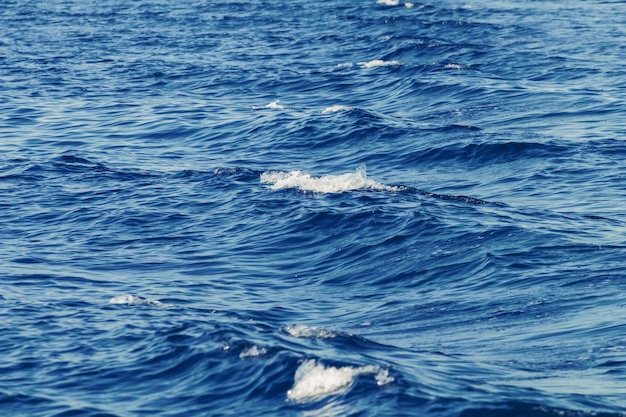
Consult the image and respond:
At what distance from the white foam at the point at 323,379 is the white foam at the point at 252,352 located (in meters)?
1.24

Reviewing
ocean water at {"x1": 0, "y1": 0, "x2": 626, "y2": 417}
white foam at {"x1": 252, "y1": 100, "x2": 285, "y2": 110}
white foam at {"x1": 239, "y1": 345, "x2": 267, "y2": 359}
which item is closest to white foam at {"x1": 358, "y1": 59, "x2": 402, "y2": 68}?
ocean water at {"x1": 0, "y1": 0, "x2": 626, "y2": 417}

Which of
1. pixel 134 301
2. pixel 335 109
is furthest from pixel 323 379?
pixel 335 109

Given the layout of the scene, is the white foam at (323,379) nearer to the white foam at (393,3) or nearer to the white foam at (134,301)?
the white foam at (134,301)

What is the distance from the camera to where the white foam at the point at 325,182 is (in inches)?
1443

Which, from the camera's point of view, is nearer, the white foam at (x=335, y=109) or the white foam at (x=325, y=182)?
the white foam at (x=325, y=182)

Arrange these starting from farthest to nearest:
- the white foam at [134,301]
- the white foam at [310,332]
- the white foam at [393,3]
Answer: the white foam at [393,3] < the white foam at [134,301] < the white foam at [310,332]

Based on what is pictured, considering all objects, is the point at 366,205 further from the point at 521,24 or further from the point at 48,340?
the point at 521,24

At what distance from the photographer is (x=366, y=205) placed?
113ft

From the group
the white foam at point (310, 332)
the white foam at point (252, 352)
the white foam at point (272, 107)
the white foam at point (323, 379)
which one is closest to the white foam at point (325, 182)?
the white foam at point (310, 332)

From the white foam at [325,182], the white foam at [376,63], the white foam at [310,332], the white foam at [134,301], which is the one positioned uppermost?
the white foam at [134,301]

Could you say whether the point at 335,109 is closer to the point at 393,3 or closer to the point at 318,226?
the point at 318,226

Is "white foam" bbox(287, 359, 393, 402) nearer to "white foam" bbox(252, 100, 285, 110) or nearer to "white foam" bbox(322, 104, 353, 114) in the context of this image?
"white foam" bbox(322, 104, 353, 114)

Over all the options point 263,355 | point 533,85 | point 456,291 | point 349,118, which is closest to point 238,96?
point 349,118

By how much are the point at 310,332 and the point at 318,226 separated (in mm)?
8766
